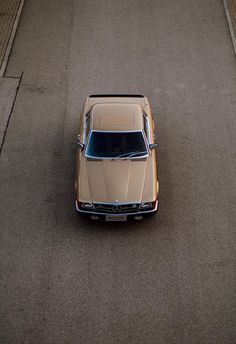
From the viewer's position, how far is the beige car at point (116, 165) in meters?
8.98

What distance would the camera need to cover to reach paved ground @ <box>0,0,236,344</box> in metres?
7.96

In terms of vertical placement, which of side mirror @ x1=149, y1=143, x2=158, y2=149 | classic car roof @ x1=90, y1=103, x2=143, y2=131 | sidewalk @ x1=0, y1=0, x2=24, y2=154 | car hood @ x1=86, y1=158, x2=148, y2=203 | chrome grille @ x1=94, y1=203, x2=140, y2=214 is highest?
sidewalk @ x1=0, y1=0, x2=24, y2=154

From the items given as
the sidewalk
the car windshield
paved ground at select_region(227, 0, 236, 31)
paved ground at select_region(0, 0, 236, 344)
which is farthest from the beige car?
paved ground at select_region(227, 0, 236, 31)

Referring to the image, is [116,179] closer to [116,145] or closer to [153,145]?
[116,145]

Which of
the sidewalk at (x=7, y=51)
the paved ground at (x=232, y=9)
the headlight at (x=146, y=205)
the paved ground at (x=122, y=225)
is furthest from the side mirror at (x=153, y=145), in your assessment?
the paved ground at (x=232, y=9)

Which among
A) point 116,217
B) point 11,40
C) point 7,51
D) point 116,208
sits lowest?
point 116,217

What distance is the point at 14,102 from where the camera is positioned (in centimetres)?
1238

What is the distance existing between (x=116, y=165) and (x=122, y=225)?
131 centimetres

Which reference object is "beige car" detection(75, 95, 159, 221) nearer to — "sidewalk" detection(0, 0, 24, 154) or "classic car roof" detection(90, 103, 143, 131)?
"classic car roof" detection(90, 103, 143, 131)

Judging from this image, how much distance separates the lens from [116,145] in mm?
9547

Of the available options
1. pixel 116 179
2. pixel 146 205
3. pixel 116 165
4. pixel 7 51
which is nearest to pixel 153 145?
pixel 116 165

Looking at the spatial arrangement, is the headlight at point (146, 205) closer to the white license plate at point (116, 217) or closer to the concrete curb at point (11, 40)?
the white license plate at point (116, 217)

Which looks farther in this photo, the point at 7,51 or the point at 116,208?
the point at 7,51

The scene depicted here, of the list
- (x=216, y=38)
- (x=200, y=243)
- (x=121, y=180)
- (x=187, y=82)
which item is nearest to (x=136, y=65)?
(x=187, y=82)
